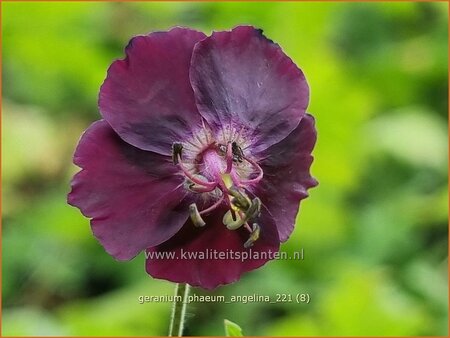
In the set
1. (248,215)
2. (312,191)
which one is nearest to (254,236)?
(248,215)

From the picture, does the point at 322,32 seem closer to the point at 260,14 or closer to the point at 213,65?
the point at 260,14

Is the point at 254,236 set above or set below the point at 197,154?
below

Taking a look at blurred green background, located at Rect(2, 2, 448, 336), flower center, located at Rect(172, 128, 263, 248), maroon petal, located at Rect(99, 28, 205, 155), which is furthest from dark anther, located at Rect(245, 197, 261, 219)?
blurred green background, located at Rect(2, 2, 448, 336)

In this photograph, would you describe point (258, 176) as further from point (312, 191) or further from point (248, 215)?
point (312, 191)

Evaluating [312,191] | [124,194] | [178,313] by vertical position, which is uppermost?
[312,191]

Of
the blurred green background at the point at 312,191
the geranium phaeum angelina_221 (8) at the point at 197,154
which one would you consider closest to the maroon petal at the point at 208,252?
the geranium phaeum angelina_221 (8) at the point at 197,154

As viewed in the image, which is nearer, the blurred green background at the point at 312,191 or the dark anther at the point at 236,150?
the dark anther at the point at 236,150

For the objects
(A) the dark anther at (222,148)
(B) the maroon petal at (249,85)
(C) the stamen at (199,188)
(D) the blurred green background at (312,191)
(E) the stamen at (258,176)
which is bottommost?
(C) the stamen at (199,188)

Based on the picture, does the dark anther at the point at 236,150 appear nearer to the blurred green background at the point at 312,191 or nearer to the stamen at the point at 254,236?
the stamen at the point at 254,236
